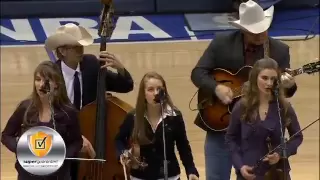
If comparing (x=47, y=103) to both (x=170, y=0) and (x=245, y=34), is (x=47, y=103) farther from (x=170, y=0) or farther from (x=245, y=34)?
(x=170, y=0)

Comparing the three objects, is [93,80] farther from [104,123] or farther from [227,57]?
[227,57]

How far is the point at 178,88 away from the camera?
27.2 ft

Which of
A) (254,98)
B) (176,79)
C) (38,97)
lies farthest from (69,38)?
(176,79)

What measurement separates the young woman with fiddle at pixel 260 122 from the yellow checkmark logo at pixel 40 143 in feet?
3.62

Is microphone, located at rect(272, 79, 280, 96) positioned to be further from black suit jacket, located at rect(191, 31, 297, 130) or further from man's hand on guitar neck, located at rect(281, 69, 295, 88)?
black suit jacket, located at rect(191, 31, 297, 130)

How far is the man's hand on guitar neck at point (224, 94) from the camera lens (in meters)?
4.39

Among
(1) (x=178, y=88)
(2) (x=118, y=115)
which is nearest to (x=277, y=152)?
(2) (x=118, y=115)

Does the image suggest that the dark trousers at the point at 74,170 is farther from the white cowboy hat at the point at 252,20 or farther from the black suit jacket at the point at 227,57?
the white cowboy hat at the point at 252,20

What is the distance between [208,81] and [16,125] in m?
1.20

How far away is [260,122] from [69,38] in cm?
130

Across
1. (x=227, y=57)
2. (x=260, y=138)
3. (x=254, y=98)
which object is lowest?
(x=260, y=138)

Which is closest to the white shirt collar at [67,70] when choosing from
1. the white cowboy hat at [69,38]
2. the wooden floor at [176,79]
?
the white cowboy hat at [69,38]

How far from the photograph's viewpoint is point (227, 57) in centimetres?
444

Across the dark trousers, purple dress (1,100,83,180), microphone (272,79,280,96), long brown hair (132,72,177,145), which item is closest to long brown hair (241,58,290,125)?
microphone (272,79,280,96)
